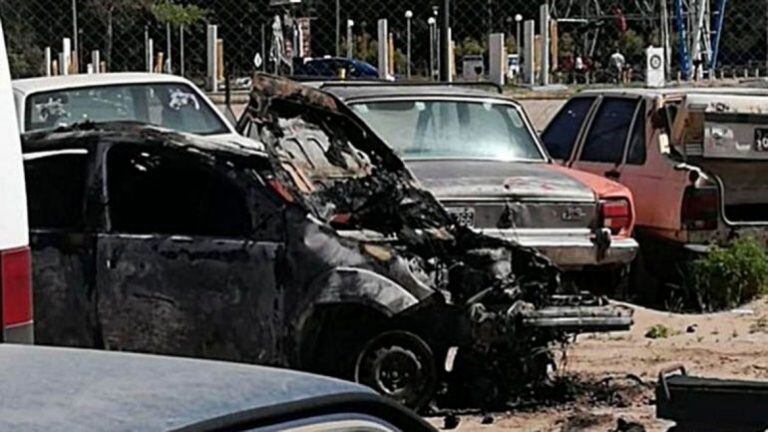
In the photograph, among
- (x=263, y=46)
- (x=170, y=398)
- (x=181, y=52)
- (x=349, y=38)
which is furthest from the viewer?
(x=349, y=38)

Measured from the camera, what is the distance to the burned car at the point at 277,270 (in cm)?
849

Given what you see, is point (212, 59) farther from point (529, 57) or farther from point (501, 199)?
point (501, 199)

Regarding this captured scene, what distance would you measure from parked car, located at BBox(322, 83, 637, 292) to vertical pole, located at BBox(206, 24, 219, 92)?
13.4m

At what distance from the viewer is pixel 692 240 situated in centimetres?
1260

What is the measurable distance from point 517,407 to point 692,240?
13.0 ft

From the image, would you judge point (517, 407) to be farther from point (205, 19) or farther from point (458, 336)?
point (205, 19)

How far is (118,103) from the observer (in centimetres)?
1329

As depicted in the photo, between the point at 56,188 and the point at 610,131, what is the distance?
239 inches

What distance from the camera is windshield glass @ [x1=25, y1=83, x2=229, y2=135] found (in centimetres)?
1259

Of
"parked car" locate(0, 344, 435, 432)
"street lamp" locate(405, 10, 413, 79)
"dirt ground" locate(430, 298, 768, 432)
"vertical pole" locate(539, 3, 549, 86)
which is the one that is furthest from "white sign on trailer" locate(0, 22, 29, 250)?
"street lamp" locate(405, 10, 413, 79)

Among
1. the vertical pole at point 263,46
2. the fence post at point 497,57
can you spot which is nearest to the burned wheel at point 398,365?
the vertical pole at point 263,46

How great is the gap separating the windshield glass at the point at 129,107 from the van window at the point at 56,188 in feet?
11.1

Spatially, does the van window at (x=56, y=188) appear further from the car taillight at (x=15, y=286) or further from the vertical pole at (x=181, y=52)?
the vertical pole at (x=181, y=52)

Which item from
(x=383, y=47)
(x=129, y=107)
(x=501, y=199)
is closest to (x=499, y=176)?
(x=501, y=199)
